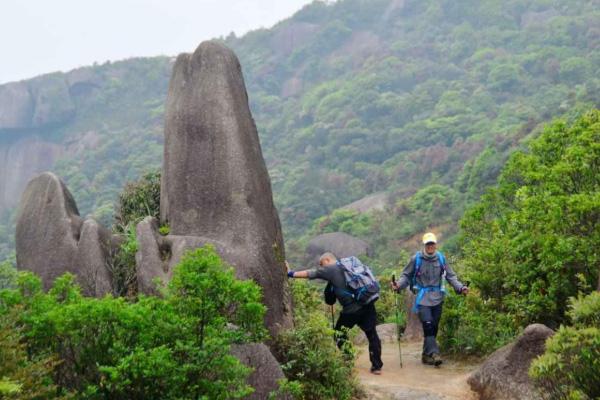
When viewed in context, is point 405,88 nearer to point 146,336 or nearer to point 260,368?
point 260,368

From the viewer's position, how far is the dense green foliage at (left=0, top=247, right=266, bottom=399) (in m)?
4.79

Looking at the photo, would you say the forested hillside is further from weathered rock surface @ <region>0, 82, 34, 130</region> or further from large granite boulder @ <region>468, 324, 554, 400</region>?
large granite boulder @ <region>468, 324, 554, 400</region>

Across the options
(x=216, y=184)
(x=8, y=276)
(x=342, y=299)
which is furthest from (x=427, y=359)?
(x=8, y=276)

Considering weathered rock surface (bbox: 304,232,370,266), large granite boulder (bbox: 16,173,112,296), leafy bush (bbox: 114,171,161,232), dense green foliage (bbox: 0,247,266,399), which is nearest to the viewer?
dense green foliage (bbox: 0,247,266,399)

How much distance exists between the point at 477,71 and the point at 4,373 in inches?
3850

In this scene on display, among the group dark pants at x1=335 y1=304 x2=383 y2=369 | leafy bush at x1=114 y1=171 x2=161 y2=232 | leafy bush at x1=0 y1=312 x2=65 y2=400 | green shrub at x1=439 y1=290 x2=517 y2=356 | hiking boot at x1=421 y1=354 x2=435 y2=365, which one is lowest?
hiking boot at x1=421 y1=354 x2=435 y2=365

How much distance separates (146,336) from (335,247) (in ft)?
131

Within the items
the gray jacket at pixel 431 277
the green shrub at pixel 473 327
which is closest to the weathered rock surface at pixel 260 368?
the gray jacket at pixel 431 277

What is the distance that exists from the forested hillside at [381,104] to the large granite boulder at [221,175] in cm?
3430

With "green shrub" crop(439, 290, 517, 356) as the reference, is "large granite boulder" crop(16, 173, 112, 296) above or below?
above

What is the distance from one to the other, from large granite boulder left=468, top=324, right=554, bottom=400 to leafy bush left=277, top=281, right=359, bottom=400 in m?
1.47

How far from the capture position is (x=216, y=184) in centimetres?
863

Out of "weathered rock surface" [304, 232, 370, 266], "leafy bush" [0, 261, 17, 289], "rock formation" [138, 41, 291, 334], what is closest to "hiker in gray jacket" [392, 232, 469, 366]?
"rock formation" [138, 41, 291, 334]

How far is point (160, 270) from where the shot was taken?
7.59m
